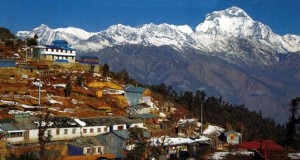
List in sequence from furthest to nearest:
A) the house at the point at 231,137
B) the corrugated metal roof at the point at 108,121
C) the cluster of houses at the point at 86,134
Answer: the house at the point at 231,137 → the corrugated metal roof at the point at 108,121 → the cluster of houses at the point at 86,134

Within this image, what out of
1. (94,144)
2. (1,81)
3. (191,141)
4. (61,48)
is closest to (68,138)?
(94,144)

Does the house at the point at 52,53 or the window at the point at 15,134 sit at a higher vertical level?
the house at the point at 52,53

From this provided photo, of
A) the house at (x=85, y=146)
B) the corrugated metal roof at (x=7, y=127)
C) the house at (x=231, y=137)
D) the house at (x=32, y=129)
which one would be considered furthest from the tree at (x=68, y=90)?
the house at (x=231, y=137)

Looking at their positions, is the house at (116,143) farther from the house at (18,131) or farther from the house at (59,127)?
the house at (18,131)

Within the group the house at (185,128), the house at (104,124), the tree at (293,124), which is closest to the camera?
the tree at (293,124)

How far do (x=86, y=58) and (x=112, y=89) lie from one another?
798 inches

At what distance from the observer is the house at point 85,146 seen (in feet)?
188

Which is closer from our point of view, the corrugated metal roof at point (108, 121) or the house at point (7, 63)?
the corrugated metal roof at point (108, 121)

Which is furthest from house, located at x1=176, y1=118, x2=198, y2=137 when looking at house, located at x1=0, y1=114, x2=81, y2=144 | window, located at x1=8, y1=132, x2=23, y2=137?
window, located at x1=8, y1=132, x2=23, y2=137

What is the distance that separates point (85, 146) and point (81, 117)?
54.9ft

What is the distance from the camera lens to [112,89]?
100875 millimetres

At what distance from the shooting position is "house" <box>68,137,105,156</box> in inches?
2255

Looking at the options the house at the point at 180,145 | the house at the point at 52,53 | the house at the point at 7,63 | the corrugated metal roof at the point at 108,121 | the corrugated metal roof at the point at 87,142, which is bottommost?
the house at the point at 180,145

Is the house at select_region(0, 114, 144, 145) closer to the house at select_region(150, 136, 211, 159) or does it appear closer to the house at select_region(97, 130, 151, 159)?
the house at select_region(97, 130, 151, 159)
